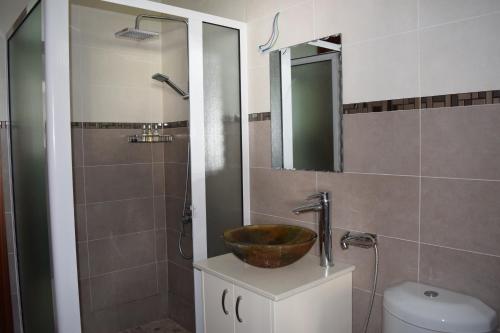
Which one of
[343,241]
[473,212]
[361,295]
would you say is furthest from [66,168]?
[473,212]

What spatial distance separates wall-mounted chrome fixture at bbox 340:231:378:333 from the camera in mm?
1818

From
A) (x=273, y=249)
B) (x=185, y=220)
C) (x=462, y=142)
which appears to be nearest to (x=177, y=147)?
(x=185, y=220)

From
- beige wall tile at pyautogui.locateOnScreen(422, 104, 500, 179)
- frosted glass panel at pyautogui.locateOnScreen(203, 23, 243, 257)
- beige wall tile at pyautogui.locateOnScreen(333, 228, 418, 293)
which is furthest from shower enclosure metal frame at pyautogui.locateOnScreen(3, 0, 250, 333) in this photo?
beige wall tile at pyautogui.locateOnScreen(422, 104, 500, 179)

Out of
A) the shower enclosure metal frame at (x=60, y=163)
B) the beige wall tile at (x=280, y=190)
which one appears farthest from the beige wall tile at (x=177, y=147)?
the shower enclosure metal frame at (x=60, y=163)

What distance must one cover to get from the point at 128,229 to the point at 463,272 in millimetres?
2227

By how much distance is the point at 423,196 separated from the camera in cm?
165

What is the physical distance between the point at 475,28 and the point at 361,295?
4.00 ft

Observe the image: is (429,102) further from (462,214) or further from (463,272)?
(463,272)

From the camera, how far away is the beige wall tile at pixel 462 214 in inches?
57.5

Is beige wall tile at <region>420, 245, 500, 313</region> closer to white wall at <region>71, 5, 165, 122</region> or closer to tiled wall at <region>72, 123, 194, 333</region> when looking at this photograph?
tiled wall at <region>72, 123, 194, 333</region>

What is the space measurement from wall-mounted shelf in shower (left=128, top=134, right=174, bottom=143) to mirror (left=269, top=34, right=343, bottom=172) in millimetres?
972

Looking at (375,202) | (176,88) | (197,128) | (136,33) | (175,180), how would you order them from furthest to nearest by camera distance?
(175,180), (176,88), (136,33), (197,128), (375,202)

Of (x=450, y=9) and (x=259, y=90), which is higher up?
(x=450, y=9)

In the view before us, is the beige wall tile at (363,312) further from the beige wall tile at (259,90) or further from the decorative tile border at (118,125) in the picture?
the decorative tile border at (118,125)
